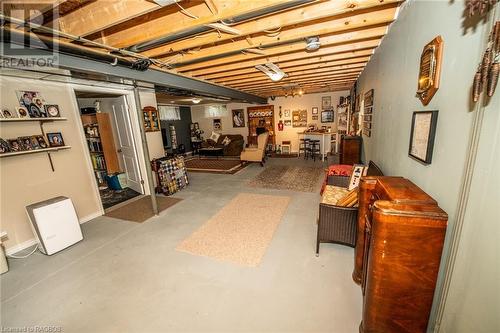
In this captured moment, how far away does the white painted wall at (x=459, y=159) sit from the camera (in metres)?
0.85

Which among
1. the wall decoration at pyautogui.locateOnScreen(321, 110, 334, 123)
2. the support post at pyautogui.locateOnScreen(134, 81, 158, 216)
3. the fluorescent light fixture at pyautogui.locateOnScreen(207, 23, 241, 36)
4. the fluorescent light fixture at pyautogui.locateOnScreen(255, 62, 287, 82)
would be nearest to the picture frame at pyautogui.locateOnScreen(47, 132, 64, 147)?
the support post at pyautogui.locateOnScreen(134, 81, 158, 216)

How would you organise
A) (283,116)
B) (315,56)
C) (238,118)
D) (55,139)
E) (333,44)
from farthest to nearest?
(238,118), (283,116), (55,139), (315,56), (333,44)

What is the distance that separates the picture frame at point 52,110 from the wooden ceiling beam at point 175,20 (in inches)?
69.9

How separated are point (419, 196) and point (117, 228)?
12.8ft

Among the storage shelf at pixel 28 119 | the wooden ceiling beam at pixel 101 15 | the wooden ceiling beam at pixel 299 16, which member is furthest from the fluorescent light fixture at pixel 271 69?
the storage shelf at pixel 28 119

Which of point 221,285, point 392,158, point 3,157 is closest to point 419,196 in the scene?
point 392,158

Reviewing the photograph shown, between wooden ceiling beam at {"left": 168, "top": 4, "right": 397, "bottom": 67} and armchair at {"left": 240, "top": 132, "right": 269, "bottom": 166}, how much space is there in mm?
3995

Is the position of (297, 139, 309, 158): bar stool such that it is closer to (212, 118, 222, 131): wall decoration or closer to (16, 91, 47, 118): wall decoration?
(212, 118, 222, 131): wall decoration

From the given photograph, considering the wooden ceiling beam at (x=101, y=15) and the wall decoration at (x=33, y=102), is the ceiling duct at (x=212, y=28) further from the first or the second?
the wall decoration at (x=33, y=102)

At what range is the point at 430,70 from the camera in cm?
132

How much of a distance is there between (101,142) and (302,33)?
5097 mm

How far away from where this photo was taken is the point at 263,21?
6.32 feet

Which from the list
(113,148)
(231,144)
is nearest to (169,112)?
(231,144)

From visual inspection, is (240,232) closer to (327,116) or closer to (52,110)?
(52,110)
